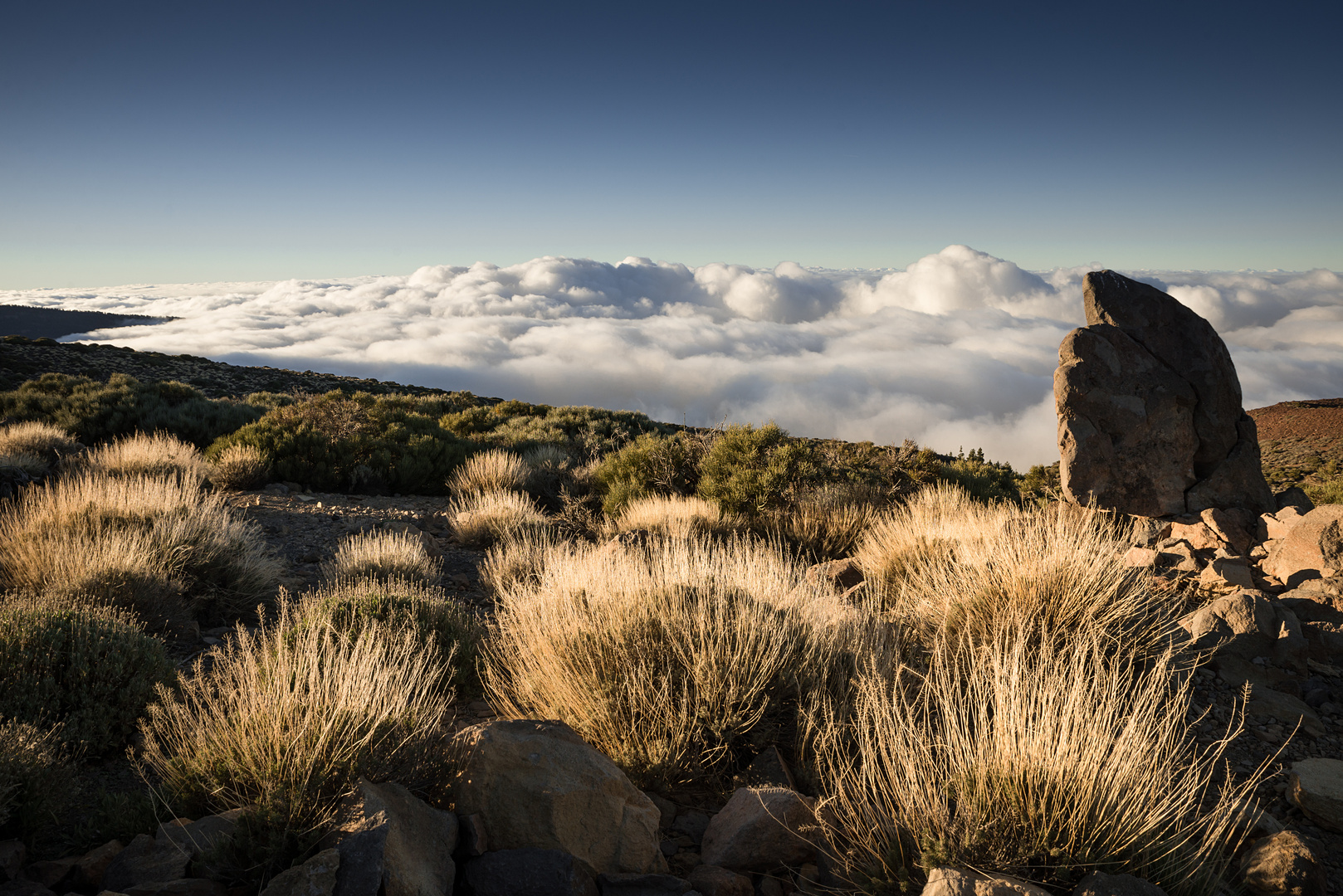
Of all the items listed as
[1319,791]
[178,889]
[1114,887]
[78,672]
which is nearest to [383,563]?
[78,672]

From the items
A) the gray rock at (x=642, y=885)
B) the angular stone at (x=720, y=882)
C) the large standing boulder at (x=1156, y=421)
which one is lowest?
the angular stone at (x=720, y=882)

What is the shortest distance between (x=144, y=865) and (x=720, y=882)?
6.46ft

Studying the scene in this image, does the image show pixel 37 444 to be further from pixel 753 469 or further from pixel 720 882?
pixel 720 882

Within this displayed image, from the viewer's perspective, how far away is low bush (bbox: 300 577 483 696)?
14.8 ft

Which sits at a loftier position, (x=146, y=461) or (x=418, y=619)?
(x=146, y=461)

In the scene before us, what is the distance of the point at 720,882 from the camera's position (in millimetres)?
2562

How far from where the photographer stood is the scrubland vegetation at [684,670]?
8.07 feet

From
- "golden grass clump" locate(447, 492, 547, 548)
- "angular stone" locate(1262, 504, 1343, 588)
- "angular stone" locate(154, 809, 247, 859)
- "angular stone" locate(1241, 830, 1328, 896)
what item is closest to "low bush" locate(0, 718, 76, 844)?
"angular stone" locate(154, 809, 247, 859)

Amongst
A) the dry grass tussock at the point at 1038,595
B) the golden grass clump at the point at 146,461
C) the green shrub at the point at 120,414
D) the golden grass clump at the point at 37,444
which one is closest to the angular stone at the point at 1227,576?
the dry grass tussock at the point at 1038,595

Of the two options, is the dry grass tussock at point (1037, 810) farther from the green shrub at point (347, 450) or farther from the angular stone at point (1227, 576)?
the green shrub at point (347, 450)

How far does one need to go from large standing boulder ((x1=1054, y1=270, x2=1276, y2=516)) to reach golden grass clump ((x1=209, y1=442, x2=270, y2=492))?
11.1m

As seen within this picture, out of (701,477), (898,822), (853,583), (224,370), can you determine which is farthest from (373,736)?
(224,370)

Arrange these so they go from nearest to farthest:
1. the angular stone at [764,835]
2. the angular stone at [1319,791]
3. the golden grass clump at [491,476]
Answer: the angular stone at [764,835]
the angular stone at [1319,791]
the golden grass clump at [491,476]

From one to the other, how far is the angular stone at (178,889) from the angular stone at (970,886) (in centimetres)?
226
